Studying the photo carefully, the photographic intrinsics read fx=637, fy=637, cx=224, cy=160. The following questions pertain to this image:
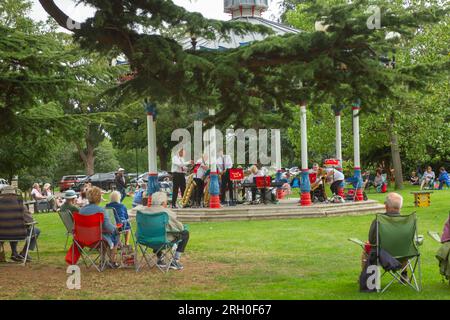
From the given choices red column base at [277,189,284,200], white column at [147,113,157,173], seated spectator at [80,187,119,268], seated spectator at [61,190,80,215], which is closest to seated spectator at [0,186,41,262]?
seated spectator at [61,190,80,215]

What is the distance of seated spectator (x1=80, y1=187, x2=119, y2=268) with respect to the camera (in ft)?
31.6

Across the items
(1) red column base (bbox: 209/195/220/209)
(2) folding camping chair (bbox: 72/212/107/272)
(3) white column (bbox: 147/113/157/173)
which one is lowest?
(1) red column base (bbox: 209/195/220/209)

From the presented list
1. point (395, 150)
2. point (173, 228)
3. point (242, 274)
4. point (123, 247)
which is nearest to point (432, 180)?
point (395, 150)

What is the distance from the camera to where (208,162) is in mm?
20344

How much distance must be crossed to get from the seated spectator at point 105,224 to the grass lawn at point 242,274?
1.28ft

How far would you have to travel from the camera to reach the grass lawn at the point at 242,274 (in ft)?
25.3

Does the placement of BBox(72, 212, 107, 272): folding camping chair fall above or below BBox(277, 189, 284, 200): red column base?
above

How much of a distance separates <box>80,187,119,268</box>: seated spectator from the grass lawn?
0.39 meters

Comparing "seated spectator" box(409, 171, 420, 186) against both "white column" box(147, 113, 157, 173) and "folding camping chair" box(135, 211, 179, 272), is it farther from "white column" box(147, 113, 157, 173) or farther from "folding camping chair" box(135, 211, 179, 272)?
"folding camping chair" box(135, 211, 179, 272)

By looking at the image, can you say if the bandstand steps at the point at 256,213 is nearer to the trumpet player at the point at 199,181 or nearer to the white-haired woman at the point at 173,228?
the trumpet player at the point at 199,181

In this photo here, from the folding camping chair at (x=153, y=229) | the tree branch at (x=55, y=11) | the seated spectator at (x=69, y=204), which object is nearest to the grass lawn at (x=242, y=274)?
the folding camping chair at (x=153, y=229)

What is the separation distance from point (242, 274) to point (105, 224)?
2218 millimetres

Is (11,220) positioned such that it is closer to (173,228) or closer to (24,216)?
(24,216)

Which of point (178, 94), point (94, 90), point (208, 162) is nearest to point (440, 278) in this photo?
point (178, 94)
